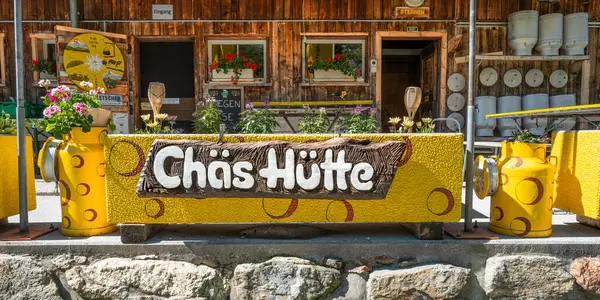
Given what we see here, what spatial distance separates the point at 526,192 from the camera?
2920 mm

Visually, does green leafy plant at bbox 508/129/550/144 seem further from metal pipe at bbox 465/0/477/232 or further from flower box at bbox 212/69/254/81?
flower box at bbox 212/69/254/81

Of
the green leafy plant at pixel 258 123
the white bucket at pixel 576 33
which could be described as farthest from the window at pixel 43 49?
the white bucket at pixel 576 33

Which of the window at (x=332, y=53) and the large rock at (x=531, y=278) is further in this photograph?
the window at (x=332, y=53)

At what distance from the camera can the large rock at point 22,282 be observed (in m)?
2.82

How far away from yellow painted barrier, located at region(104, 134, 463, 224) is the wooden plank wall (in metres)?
5.04

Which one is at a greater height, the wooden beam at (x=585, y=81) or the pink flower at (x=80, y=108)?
the wooden beam at (x=585, y=81)

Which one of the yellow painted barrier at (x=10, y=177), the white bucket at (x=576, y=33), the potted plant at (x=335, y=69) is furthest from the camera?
the potted plant at (x=335, y=69)

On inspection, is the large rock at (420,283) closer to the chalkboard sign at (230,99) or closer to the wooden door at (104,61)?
the chalkboard sign at (230,99)

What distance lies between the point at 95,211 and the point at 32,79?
625 centimetres

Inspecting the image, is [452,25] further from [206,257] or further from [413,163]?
[206,257]

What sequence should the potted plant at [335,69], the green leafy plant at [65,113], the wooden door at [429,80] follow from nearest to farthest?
the green leafy plant at [65,113] → the potted plant at [335,69] → the wooden door at [429,80]

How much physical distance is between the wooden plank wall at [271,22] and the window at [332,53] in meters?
0.16

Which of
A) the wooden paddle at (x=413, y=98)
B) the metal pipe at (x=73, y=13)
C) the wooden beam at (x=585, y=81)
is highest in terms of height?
the metal pipe at (x=73, y=13)

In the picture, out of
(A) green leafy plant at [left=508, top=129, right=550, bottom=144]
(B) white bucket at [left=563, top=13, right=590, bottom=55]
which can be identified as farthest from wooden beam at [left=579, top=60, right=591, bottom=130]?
(A) green leafy plant at [left=508, top=129, right=550, bottom=144]
